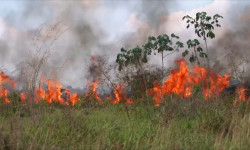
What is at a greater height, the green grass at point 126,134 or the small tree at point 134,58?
the small tree at point 134,58

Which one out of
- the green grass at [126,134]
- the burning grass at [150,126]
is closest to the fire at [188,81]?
the burning grass at [150,126]

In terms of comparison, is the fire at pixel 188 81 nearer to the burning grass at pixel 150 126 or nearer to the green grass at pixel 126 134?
the burning grass at pixel 150 126

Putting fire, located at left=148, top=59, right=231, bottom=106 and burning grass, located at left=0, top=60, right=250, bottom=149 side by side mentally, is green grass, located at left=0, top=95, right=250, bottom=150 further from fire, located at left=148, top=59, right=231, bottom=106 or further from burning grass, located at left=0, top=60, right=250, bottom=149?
fire, located at left=148, top=59, right=231, bottom=106

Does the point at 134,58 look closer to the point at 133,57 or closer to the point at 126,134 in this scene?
the point at 133,57

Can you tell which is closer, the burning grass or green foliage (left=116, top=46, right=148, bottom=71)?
the burning grass

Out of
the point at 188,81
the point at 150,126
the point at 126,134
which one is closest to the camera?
the point at 126,134

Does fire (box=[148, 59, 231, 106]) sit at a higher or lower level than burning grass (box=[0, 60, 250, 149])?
higher

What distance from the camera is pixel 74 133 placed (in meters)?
5.56

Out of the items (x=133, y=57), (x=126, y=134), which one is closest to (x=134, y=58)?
(x=133, y=57)

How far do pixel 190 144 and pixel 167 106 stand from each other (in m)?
2.82

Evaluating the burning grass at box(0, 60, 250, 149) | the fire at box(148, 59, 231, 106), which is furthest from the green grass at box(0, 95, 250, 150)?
the fire at box(148, 59, 231, 106)

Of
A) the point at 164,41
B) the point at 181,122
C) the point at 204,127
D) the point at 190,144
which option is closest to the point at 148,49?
the point at 164,41

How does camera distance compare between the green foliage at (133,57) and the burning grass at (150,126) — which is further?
the green foliage at (133,57)

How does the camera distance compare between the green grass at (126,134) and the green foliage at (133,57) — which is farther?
the green foliage at (133,57)
